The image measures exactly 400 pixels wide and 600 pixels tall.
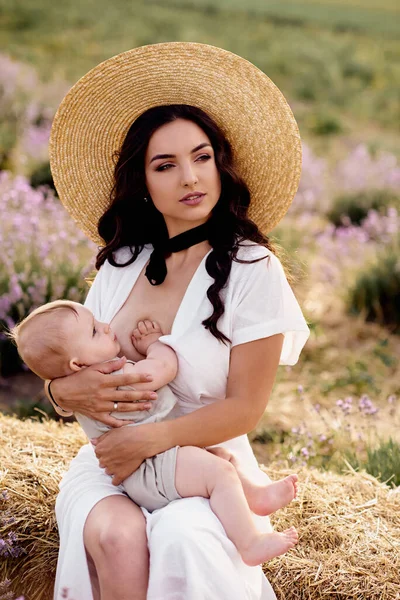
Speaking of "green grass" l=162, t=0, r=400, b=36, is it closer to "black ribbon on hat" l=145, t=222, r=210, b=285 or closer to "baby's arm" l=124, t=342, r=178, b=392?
"black ribbon on hat" l=145, t=222, r=210, b=285

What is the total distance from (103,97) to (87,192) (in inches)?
17.7

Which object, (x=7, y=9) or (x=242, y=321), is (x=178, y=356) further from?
(x=7, y=9)

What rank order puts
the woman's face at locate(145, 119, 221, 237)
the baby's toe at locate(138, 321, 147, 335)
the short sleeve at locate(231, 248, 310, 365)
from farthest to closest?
1. the baby's toe at locate(138, 321, 147, 335)
2. the woman's face at locate(145, 119, 221, 237)
3. the short sleeve at locate(231, 248, 310, 365)

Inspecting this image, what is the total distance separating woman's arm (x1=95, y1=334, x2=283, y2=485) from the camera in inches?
98.6

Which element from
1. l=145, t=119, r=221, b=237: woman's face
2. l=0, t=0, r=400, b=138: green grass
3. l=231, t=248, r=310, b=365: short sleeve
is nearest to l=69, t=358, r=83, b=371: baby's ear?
l=231, t=248, r=310, b=365: short sleeve

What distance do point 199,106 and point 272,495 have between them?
4.92 feet

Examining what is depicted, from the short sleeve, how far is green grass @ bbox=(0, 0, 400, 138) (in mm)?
13001

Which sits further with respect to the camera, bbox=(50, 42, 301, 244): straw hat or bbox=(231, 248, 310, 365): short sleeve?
bbox=(50, 42, 301, 244): straw hat

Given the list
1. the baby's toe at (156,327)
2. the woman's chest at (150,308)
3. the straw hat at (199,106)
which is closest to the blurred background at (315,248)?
the straw hat at (199,106)

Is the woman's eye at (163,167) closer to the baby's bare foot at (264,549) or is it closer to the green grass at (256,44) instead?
the baby's bare foot at (264,549)

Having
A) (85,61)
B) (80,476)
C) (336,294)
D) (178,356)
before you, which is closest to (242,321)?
(178,356)

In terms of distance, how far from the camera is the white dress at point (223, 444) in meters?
2.23

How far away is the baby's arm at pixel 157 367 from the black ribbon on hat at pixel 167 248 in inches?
15.2

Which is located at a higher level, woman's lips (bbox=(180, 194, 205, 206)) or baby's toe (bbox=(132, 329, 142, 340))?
woman's lips (bbox=(180, 194, 205, 206))
